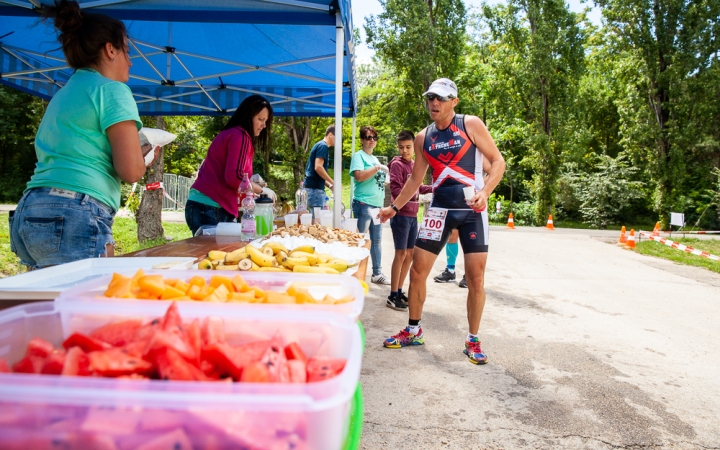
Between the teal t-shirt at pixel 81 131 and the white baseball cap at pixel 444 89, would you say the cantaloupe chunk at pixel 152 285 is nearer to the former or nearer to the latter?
the teal t-shirt at pixel 81 131

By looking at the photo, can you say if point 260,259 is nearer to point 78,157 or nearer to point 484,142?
point 78,157

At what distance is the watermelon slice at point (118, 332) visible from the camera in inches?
38.7

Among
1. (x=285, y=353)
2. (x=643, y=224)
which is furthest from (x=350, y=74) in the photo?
(x=643, y=224)

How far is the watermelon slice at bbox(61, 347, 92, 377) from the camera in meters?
0.82

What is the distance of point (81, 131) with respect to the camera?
2080mm

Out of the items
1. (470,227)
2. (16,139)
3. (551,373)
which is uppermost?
(16,139)

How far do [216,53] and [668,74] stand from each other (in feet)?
75.8

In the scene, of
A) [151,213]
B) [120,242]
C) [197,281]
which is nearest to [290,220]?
[197,281]

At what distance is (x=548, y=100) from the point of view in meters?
25.1

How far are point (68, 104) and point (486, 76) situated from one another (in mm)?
30041

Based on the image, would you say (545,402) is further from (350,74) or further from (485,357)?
(350,74)

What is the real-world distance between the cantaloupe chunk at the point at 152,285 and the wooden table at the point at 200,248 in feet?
3.37

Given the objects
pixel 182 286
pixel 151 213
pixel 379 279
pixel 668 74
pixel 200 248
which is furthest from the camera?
pixel 668 74

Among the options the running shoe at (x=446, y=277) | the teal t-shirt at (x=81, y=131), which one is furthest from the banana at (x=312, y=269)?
the running shoe at (x=446, y=277)
